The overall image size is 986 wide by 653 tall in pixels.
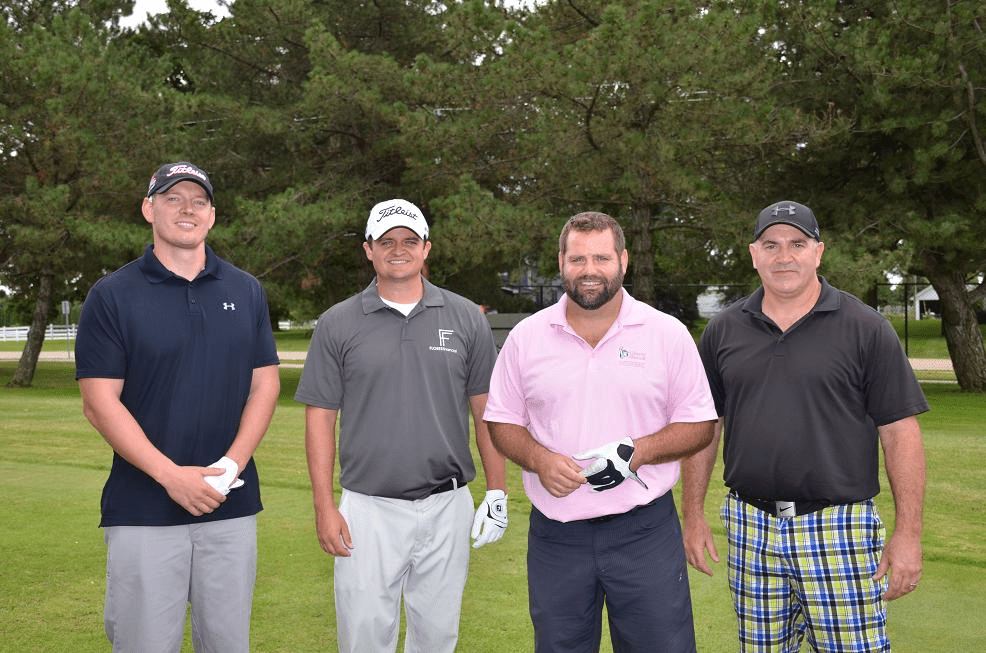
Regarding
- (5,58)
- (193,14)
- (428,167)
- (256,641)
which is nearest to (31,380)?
(5,58)

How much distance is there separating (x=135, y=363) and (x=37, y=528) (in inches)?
230

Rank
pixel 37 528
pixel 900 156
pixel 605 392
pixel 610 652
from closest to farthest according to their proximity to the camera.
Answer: pixel 605 392, pixel 610 652, pixel 37 528, pixel 900 156

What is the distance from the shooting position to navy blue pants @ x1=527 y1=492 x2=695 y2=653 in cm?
377

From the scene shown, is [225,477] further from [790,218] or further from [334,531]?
[790,218]

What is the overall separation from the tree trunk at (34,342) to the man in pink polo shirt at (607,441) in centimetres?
2920

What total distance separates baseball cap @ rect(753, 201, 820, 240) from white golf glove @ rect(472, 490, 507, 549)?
1597mm

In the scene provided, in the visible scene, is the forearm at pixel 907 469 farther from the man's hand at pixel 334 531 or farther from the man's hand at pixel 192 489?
the man's hand at pixel 192 489

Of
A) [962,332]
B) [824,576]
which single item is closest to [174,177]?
[824,576]

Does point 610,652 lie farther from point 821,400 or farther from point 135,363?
point 135,363

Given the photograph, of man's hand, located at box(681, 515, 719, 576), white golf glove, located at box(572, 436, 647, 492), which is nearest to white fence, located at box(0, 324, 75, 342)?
man's hand, located at box(681, 515, 719, 576)

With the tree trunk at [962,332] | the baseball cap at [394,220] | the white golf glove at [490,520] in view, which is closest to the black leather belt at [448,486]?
the white golf glove at [490,520]

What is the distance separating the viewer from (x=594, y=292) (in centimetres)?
379

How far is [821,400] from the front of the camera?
3.96 meters

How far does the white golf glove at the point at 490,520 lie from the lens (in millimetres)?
4395
